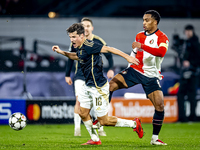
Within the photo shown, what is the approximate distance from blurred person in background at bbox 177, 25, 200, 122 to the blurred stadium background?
0.21 m

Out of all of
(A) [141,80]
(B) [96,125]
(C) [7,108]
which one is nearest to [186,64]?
(C) [7,108]

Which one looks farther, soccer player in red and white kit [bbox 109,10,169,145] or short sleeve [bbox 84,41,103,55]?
soccer player in red and white kit [bbox 109,10,169,145]

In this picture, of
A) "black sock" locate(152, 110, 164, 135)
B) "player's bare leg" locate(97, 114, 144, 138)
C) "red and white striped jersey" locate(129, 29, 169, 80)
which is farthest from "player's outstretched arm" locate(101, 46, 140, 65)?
"black sock" locate(152, 110, 164, 135)

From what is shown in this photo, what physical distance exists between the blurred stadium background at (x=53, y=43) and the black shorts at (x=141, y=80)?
434cm

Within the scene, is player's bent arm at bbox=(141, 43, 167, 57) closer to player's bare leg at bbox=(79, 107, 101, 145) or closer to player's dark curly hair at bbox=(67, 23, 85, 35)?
player's dark curly hair at bbox=(67, 23, 85, 35)

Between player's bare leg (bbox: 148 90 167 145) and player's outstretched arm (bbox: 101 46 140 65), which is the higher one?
player's outstretched arm (bbox: 101 46 140 65)

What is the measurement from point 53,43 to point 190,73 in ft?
13.7

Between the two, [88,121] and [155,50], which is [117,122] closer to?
[88,121]

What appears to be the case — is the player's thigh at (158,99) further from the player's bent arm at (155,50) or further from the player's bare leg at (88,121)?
the player's bare leg at (88,121)

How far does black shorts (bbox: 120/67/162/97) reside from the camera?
18.5 feet

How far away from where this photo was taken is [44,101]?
9.88 meters

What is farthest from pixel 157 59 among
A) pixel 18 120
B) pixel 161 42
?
pixel 18 120

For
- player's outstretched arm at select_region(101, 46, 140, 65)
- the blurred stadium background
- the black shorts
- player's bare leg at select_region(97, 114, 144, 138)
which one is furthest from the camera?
the blurred stadium background

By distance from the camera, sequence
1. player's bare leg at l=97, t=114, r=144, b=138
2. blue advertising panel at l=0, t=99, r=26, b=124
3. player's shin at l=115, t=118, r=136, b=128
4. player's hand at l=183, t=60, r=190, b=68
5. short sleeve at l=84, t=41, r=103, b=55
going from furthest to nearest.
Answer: player's hand at l=183, t=60, r=190, b=68 → blue advertising panel at l=0, t=99, r=26, b=124 → player's shin at l=115, t=118, r=136, b=128 → player's bare leg at l=97, t=114, r=144, b=138 → short sleeve at l=84, t=41, r=103, b=55
